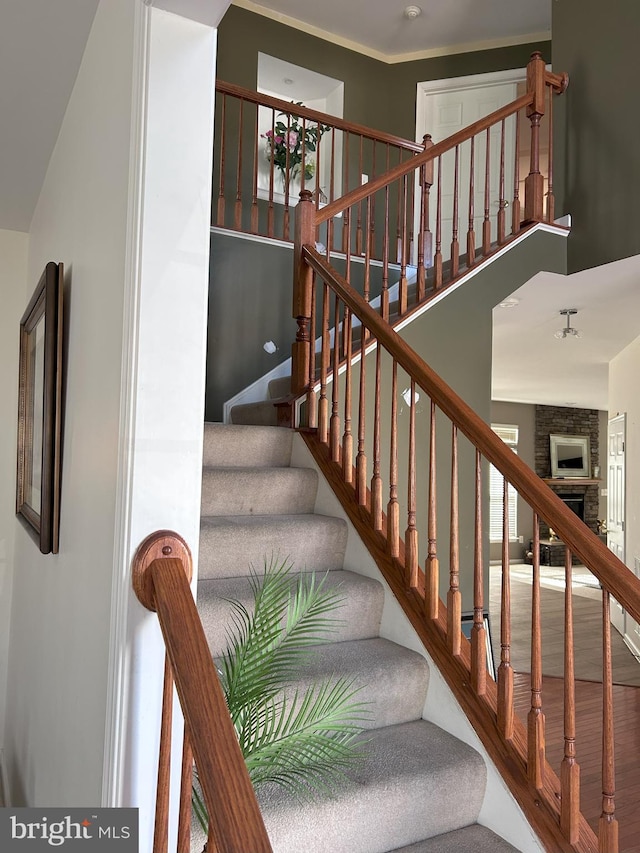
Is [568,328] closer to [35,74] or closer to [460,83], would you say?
[460,83]

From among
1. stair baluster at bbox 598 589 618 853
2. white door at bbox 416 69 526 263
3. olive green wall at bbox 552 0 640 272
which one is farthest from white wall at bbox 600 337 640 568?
stair baluster at bbox 598 589 618 853

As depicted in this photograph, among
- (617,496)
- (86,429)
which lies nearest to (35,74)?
(86,429)

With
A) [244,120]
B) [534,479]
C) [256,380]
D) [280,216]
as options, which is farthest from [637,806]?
[244,120]

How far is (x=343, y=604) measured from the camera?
2352 millimetres

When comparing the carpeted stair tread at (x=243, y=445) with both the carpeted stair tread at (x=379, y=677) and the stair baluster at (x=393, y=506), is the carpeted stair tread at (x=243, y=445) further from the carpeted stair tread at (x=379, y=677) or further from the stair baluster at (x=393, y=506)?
the carpeted stair tread at (x=379, y=677)

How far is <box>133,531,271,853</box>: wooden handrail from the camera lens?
88cm

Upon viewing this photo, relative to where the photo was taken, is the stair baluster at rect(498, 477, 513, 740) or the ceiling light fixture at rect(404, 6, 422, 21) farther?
the ceiling light fixture at rect(404, 6, 422, 21)

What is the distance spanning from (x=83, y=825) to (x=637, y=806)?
2.47 meters

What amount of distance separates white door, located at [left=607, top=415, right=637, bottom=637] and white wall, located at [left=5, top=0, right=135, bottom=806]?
5.62m

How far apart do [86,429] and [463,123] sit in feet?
18.0

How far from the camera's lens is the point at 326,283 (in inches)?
116

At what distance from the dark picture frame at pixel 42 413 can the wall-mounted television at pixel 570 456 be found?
10772mm

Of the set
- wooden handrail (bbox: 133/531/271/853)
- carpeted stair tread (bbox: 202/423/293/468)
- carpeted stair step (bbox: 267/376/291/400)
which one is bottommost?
wooden handrail (bbox: 133/531/271/853)

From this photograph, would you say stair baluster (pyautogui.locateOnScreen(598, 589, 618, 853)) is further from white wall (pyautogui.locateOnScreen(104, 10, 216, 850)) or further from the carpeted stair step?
the carpeted stair step
